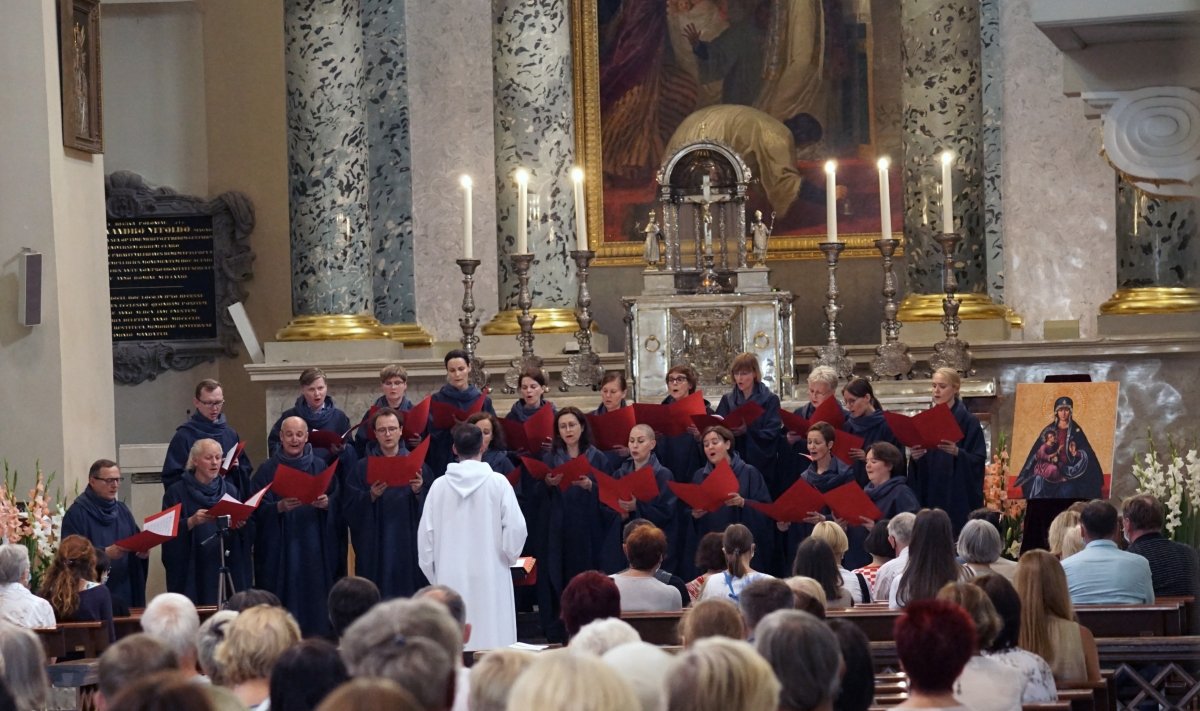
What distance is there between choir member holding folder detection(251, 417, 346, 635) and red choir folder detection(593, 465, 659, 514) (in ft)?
5.49

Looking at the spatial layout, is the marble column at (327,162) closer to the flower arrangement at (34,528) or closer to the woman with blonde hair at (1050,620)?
the flower arrangement at (34,528)

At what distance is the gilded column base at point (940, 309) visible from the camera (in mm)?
13203

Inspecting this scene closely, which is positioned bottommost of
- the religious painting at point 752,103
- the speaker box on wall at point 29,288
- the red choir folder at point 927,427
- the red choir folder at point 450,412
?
the red choir folder at point 927,427

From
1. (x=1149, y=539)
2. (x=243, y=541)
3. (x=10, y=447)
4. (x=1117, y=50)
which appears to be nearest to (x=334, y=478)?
(x=243, y=541)

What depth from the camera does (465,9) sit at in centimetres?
1475

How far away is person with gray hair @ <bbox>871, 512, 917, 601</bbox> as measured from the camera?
25.7ft

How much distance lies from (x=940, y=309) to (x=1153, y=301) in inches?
59.8

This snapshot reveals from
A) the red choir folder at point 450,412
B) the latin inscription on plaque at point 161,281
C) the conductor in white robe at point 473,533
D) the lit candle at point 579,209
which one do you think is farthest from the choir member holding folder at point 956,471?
the latin inscription on plaque at point 161,281

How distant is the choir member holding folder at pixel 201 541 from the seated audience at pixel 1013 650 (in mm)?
5510

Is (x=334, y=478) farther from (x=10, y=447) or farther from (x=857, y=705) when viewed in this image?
(x=857, y=705)

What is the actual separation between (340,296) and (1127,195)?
5.90m

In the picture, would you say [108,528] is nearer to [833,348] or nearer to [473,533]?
[473,533]

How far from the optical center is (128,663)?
4.66 meters

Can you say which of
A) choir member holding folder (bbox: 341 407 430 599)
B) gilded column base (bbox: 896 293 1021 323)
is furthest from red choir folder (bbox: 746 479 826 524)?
gilded column base (bbox: 896 293 1021 323)
